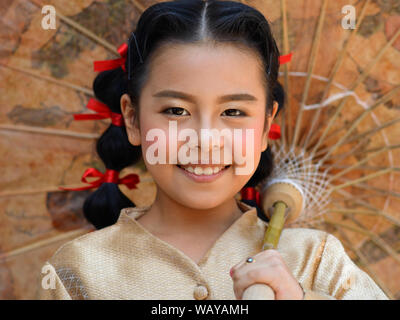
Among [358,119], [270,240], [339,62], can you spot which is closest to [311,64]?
[339,62]

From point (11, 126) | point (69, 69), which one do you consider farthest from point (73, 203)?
point (69, 69)

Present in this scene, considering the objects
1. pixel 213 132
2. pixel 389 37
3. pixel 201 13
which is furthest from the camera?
pixel 389 37

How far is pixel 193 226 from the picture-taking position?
1.62 meters

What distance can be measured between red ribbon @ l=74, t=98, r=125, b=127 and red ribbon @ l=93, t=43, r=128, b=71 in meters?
0.12

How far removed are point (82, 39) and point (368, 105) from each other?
36.2 inches

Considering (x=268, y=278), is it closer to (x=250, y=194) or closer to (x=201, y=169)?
(x=201, y=169)

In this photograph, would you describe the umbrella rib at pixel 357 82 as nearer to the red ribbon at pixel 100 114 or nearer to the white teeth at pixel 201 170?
the white teeth at pixel 201 170

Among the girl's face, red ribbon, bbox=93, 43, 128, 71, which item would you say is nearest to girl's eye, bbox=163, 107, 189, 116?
the girl's face

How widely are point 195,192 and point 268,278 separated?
0.32 meters

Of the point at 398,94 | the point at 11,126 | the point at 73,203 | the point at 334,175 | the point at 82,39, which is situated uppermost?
the point at 82,39

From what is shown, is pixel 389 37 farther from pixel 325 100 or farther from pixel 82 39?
pixel 82 39

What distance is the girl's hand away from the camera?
1.29 m

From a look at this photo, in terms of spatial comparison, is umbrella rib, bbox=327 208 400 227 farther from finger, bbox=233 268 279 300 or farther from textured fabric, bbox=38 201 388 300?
finger, bbox=233 268 279 300

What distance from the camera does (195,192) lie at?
4.87 ft
